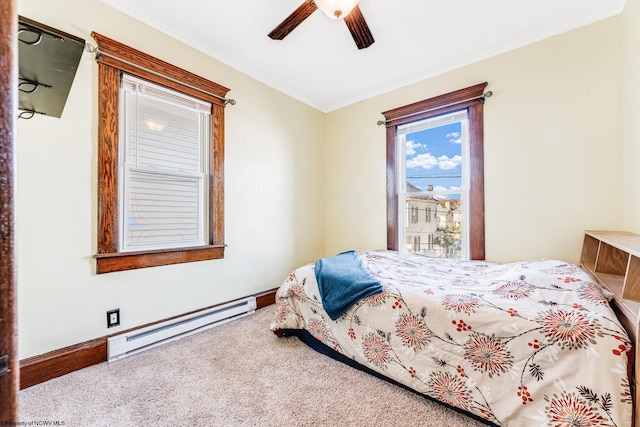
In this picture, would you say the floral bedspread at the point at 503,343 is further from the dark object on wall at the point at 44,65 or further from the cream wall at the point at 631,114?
the dark object on wall at the point at 44,65

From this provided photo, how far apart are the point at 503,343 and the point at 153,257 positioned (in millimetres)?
2390

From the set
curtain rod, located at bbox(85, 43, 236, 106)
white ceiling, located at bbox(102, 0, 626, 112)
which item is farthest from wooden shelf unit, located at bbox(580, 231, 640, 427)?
curtain rod, located at bbox(85, 43, 236, 106)

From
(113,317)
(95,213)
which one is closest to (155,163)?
(95,213)

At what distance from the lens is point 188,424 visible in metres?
1.29

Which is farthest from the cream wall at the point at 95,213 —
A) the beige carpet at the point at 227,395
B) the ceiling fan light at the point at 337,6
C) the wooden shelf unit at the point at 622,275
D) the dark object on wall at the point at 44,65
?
the wooden shelf unit at the point at 622,275

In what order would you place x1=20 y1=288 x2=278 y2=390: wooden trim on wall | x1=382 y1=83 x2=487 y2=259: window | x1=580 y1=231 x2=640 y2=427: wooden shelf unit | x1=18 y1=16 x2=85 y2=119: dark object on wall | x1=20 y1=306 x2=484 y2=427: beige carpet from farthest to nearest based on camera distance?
x1=382 y1=83 x2=487 y2=259: window, x1=20 y1=288 x2=278 y2=390: wooden trim on wall, x1=20 y1=306 x2=484 y2=427: beige carpet, x1=18 y1=16 x2=85 y2=119: dark object on wall, x1=580 y1=231 x2=640 y2=427: wooden shelf unit

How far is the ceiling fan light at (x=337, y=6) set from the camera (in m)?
1.56

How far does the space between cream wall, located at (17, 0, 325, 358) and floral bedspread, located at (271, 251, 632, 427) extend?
1.26 meters

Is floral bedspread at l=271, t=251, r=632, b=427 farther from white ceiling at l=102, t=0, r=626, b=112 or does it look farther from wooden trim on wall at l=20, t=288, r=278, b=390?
white ceiling at l=102, t=0, r=626, b=112

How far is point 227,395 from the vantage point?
1486 millimetres

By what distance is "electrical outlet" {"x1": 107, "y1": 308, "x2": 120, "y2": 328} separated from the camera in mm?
1856

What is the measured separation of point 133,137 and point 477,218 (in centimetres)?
316

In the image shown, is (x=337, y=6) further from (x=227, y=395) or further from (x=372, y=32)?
(x=227, y=395)

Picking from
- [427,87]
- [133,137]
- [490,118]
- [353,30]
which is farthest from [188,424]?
[427,87]
